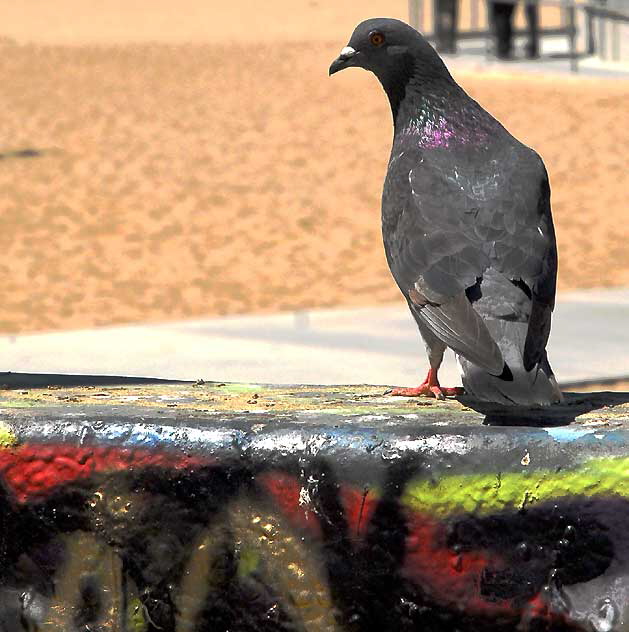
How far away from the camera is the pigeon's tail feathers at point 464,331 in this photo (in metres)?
3.96

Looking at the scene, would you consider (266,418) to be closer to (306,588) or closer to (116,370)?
(306,588)

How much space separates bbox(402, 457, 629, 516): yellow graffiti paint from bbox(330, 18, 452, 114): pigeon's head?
1.46 meters

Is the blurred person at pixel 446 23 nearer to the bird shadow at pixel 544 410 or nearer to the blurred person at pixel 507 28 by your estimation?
the blurred person at pixel 507 28

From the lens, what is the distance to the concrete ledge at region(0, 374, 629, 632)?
12.4 ft

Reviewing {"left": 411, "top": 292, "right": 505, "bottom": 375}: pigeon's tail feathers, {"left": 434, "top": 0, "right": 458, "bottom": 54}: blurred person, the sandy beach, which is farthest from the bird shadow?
{"left": 434, "top": 0, "right": 458, "bottom": 54}: blurred person

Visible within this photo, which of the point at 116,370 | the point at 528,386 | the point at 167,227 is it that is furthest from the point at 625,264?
the point at 528,386

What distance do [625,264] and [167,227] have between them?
3634 mm

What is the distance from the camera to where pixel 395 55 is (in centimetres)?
493

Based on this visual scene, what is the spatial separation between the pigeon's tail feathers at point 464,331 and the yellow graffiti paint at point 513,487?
268mm

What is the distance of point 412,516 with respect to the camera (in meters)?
3.84

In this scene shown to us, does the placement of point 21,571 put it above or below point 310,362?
above

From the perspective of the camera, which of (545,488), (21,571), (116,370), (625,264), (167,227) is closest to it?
(545,488)

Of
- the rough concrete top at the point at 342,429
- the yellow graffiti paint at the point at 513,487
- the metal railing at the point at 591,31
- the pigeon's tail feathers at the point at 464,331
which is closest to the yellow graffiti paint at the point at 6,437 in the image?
the rough concrete top at the point at 342,429

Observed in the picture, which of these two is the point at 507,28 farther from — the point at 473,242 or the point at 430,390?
the point at 473,242
